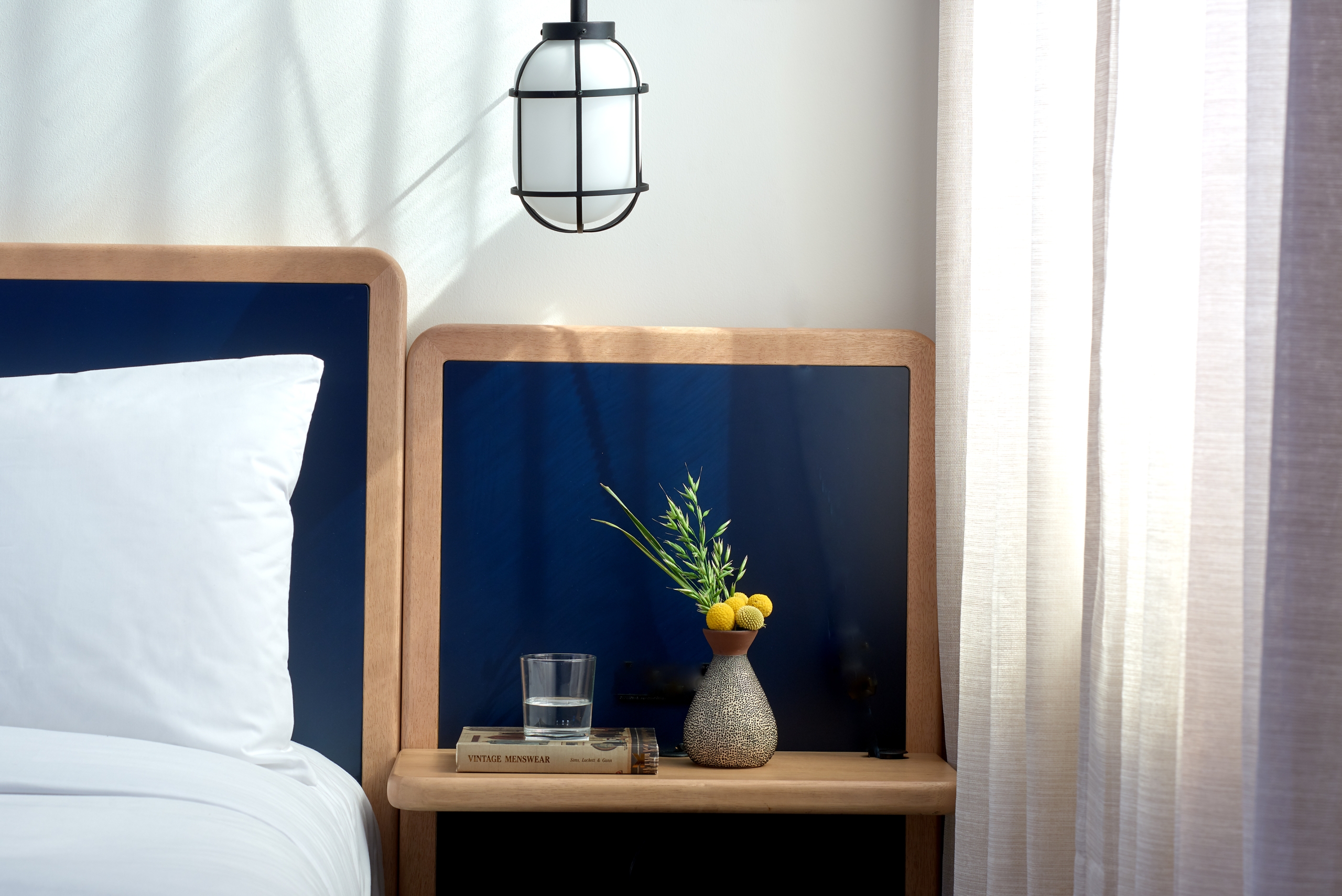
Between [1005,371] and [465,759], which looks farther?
[465,759]

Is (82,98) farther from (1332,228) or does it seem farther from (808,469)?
(1332,228)

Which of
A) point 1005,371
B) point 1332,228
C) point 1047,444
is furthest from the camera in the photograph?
point 1005,371

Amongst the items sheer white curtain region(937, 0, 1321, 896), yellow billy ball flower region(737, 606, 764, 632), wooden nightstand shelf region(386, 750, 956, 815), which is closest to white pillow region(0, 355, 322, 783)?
wooden nightstand shelf region(386, 750, 956, 815)

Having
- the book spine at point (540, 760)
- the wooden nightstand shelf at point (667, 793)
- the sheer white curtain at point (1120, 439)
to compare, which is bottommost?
the wooden nightstand shelf at point (667, 793)

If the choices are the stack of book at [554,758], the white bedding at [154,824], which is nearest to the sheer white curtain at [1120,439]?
the stack of book at [554,758]

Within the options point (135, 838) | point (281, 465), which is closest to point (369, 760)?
point (281, 465)

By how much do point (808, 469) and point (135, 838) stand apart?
0.92 m

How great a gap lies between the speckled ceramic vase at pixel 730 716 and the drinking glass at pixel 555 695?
144mm

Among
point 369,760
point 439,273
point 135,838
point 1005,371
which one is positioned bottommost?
point 369,760

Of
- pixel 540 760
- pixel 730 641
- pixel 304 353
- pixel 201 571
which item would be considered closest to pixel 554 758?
pixel 540 760

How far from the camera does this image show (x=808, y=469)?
1.44m

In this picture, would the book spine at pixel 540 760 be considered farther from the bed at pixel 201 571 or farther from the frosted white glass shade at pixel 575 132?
the frosted white glass shade at pixel 575 132

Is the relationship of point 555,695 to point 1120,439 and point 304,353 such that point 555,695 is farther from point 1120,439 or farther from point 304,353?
point 1120,439

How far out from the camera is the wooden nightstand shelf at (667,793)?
1.22 metres
